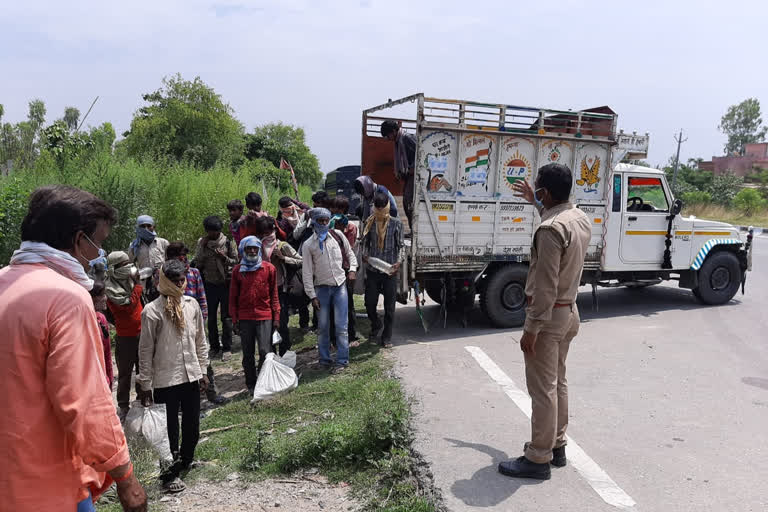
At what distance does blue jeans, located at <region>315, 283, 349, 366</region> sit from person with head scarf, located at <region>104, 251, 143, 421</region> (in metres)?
1.87

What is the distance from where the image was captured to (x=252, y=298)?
5582 millimetres

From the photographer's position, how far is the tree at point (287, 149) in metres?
41.0

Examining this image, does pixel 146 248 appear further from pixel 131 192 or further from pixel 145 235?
pixel 131 192

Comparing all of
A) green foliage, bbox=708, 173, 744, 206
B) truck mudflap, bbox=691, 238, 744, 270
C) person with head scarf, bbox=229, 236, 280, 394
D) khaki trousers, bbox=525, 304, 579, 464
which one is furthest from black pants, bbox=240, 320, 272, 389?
green foliage, bbox=708, 173, 744, 206

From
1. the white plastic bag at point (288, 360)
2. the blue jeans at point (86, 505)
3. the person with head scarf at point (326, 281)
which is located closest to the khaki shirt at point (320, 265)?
the person with head scarf at point (326, 281)

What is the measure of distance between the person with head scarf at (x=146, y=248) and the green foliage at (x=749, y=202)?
31259 millimetres

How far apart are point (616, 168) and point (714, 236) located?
224cm

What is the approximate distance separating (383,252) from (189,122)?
2809cm

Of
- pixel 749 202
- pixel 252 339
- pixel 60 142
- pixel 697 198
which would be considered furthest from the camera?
pixel 697 198

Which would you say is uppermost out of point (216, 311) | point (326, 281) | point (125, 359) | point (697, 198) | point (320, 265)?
point (697, 198)

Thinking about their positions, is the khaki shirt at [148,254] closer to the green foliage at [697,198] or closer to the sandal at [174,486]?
the sandal at [174,486]

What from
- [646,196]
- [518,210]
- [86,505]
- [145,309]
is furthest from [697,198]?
[86,505]

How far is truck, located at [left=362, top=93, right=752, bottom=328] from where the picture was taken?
713 cm

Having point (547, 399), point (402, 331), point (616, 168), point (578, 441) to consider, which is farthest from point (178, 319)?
point (616, 168)
